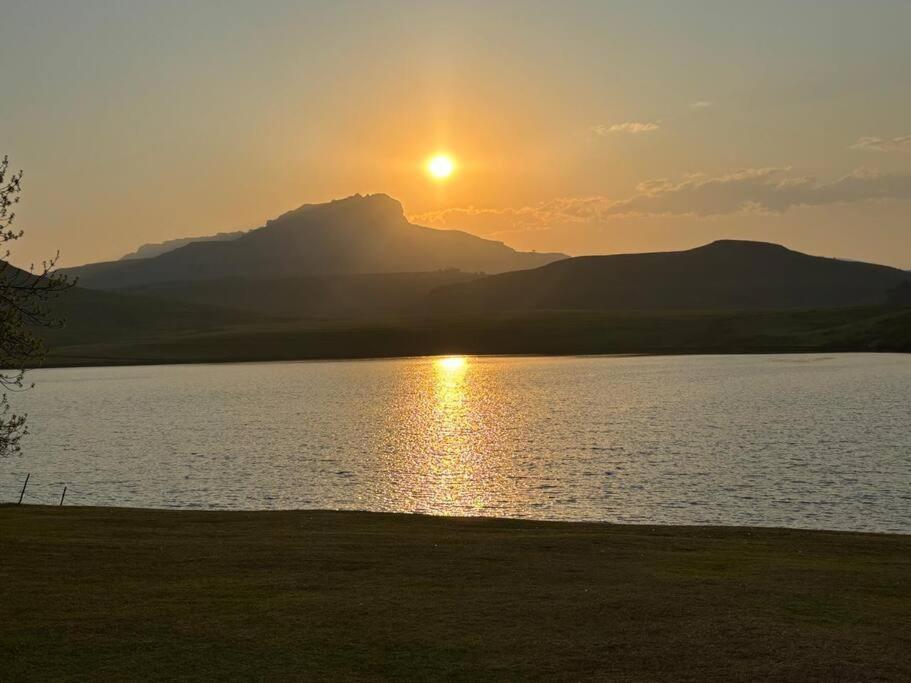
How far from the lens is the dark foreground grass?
741 inches

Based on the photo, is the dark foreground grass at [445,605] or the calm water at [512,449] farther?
the calm water at [512,449]

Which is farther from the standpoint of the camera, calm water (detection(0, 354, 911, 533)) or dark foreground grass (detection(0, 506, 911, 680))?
calm water (detection(0, 354, 911, 533))

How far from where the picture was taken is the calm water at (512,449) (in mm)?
48688

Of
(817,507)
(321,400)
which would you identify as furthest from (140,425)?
(817,507)

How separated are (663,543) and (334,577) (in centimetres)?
1240

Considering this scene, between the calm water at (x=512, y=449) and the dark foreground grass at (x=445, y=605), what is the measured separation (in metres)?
13.9

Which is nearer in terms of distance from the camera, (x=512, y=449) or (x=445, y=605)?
(x=445, y=605)

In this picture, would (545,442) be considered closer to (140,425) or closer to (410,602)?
(140,425)

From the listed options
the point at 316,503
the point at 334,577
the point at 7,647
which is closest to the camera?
the point at 7,647

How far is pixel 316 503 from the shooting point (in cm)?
4956

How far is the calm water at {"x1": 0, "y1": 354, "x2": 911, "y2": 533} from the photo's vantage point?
4869cm

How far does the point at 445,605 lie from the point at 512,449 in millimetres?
48599

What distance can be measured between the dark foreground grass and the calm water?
13.9 metres

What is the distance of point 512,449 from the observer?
7138cm
